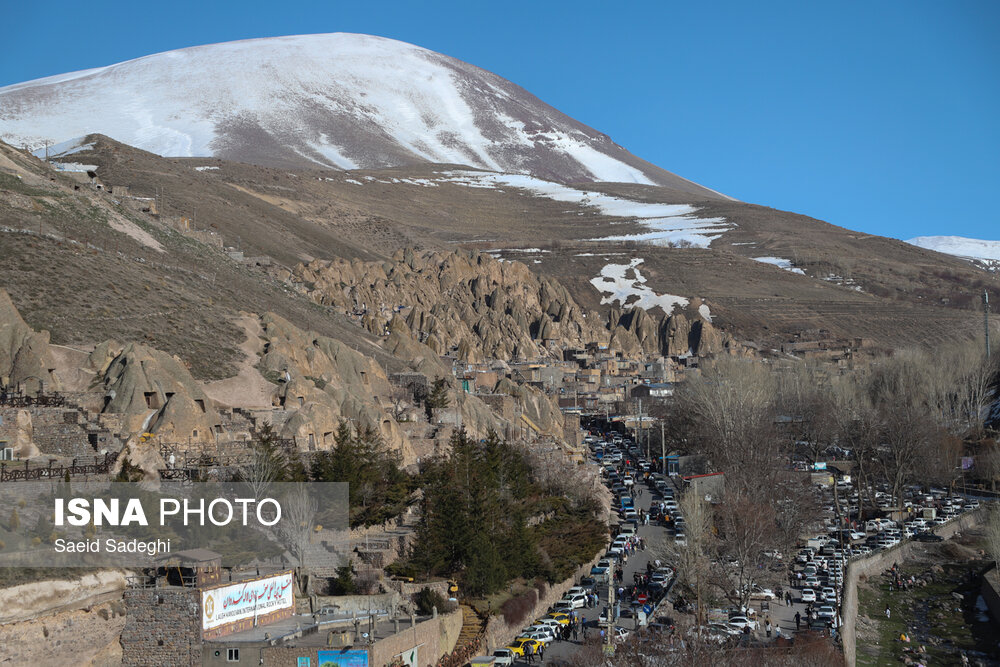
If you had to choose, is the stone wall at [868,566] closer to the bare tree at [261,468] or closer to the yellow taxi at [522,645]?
the yellow taxi at [522,645]

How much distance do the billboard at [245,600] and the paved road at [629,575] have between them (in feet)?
19.7

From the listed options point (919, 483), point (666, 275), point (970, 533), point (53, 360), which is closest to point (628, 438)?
point (919, 483)

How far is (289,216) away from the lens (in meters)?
140

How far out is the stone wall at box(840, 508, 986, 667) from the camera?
35562 millimetres

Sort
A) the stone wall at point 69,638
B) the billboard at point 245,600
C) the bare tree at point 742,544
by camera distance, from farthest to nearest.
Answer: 1. the bare tree at point 742,544
2. the billboard at point 245,600
3. the stone wall at point 69,638

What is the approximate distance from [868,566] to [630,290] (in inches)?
4843

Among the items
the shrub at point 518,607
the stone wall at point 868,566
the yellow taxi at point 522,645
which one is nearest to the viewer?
the yellow taxi at point 522,645

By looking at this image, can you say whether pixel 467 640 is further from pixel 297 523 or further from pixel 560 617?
pixel 297 523

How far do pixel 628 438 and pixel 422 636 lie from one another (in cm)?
Result: 5189

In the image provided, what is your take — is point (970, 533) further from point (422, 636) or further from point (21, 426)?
point (21, 426)

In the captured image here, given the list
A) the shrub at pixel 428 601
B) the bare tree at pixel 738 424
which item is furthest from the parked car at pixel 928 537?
the shrub at pixel 428 601

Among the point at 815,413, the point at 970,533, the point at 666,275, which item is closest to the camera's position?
the point at 970,533

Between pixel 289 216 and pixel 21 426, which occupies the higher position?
pixel 289 216

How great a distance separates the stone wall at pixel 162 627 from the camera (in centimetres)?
2383
